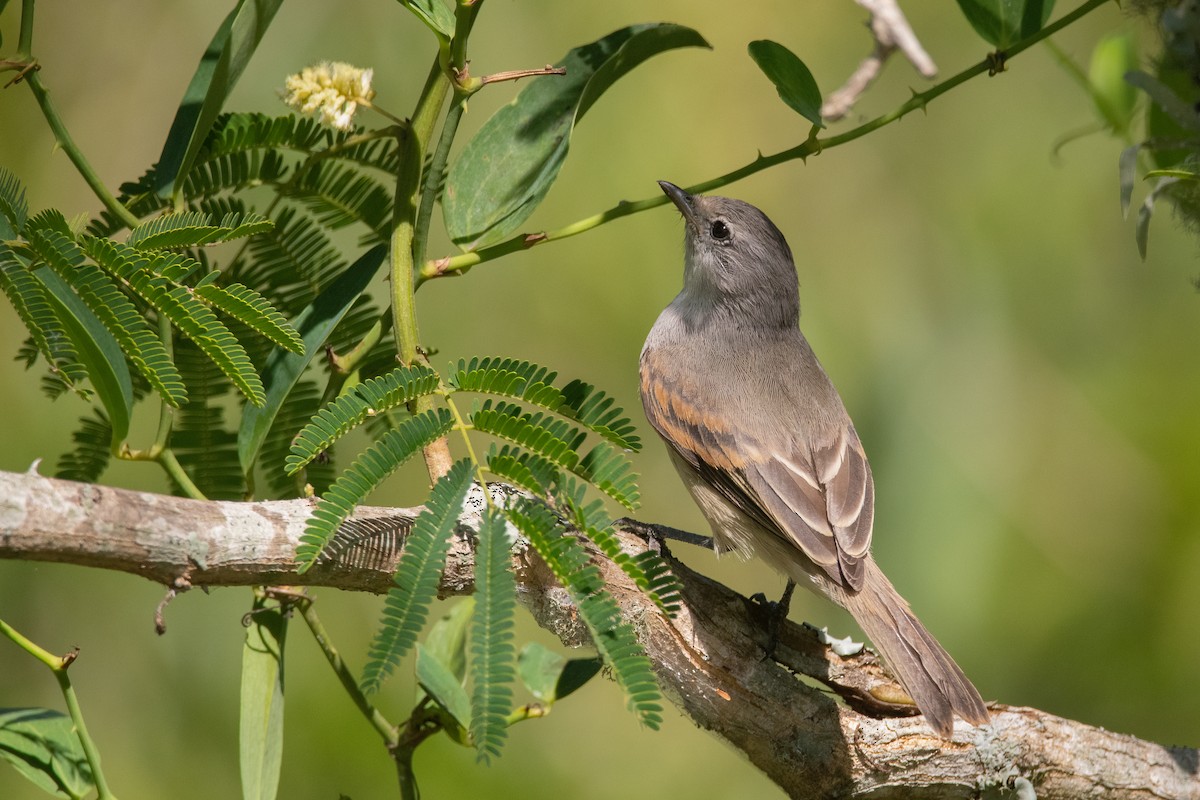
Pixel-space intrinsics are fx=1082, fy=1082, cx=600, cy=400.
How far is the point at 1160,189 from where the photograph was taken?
2.78m

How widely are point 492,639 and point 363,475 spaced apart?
0.47 metres

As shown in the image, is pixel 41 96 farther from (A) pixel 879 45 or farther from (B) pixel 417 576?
(A) pixel 879 45

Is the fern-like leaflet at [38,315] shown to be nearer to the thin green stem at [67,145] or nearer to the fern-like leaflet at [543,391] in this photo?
the thin green stem at [67,145]

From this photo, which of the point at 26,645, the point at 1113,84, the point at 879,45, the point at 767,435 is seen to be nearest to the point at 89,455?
the point at 26,645

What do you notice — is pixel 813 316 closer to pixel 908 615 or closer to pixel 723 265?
pixel 723 265

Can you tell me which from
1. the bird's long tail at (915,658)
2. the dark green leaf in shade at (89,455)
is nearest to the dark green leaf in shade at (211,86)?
the dark green leaf in shade at (89,455)

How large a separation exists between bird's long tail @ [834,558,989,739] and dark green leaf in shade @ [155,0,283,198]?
2.35m

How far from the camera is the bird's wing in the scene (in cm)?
354

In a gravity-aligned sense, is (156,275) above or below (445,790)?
above

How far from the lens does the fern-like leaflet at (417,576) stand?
214 cm

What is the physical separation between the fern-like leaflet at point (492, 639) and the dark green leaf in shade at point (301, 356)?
73cm

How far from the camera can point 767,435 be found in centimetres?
388

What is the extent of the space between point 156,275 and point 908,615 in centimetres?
244

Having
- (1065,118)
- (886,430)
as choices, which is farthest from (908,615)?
(1065,118)
